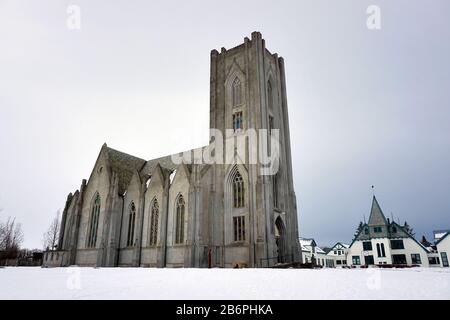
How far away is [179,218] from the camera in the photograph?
3388cm

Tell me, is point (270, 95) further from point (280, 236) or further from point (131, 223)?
point (131, 223)

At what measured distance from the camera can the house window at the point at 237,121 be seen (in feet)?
117

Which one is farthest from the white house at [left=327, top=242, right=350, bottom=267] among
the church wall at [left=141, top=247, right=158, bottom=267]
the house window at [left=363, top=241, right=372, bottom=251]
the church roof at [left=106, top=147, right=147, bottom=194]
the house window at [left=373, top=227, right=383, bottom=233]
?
the church wall at [left=141, top=247, right=158, bottom=267]

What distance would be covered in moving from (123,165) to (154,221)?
13.7 m

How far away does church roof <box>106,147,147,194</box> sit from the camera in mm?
43156

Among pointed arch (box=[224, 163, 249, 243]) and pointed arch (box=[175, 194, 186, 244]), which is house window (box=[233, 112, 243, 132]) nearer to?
pointed arch (box=[224, 163, 249, 243])

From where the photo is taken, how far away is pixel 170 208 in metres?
34.8

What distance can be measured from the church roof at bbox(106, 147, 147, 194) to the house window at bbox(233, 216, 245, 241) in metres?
18.4

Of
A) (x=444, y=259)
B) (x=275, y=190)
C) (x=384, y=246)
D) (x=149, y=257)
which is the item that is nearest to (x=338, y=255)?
(x=384, y=246)

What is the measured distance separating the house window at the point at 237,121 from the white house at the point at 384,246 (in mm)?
34992
